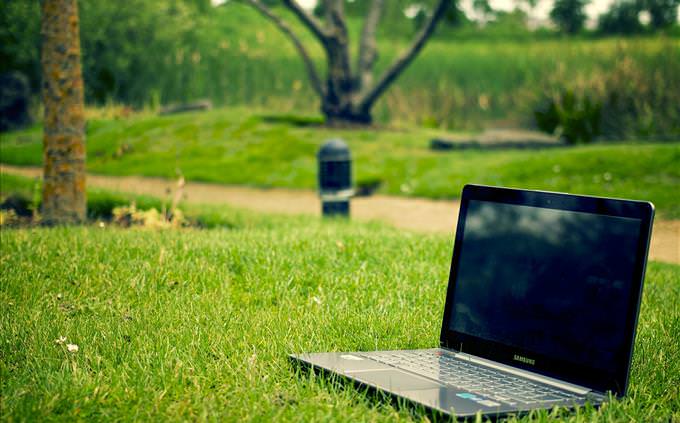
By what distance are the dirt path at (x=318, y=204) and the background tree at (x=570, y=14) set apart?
31.1 m

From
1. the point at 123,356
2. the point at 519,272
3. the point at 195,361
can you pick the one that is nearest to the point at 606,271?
the point at 519,272

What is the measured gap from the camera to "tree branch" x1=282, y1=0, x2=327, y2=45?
15516mm

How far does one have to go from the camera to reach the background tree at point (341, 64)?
16.0 m

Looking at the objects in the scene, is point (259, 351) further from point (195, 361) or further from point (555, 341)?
point (555, 341)

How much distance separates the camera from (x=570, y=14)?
39938 mm

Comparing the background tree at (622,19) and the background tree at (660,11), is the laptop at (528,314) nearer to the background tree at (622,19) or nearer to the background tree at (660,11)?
the background tree at (660,11)

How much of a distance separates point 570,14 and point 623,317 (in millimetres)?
40114

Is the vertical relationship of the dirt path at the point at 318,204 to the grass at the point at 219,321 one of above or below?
below

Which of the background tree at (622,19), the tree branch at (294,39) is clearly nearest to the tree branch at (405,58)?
the tree branch at (294,39)

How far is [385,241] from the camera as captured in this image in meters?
6.18

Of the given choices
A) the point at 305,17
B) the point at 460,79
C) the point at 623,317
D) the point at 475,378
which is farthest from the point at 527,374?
the point at 460,79

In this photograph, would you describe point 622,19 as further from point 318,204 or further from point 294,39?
point 318,204

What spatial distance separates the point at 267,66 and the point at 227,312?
1967 centimetres

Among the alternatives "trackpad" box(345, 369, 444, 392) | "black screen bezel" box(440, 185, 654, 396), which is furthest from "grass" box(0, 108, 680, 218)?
"trackpad" box(345, 369, 444, 392)
